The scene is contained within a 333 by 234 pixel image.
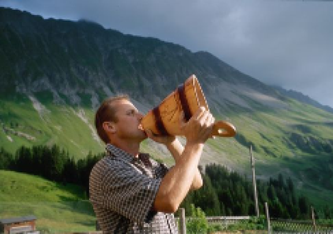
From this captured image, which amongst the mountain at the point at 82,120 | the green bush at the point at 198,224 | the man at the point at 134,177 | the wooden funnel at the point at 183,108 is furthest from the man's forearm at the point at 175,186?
the mountain at the point at 82,120

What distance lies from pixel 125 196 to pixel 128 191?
36 mm

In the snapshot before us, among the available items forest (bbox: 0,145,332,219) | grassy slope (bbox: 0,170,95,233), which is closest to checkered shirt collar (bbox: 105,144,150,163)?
grassy slope (bbox: 0,170,95,233)

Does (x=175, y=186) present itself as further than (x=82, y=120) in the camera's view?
No

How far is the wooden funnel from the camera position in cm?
213

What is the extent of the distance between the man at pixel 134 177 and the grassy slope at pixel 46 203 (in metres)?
31.2

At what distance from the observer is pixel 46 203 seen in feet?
148

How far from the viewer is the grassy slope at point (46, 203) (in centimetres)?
3603

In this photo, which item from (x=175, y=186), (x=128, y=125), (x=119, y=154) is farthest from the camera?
(x=128, y=125)

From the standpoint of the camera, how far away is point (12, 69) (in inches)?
6501

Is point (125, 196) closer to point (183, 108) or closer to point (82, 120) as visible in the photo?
point (183, 108)

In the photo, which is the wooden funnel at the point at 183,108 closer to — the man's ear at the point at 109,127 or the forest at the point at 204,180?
the man's ear at the point at 109,127

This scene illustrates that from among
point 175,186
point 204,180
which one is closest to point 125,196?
point 175,186

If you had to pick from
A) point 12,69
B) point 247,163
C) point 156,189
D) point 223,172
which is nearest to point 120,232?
point 156,189

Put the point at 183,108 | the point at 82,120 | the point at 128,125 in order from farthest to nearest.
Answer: the point at 82,120, the point at 128,125, the point at 183,108
